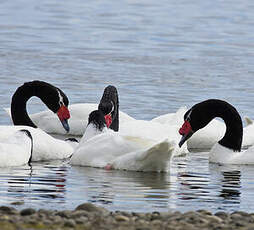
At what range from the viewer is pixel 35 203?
33.3 ft

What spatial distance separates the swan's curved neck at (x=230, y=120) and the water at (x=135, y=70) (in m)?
0.45

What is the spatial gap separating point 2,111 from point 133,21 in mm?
15122

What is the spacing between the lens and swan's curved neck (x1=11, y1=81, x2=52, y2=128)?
15.8 m

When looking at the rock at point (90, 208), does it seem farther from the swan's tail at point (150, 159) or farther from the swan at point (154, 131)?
the swan at point (154, 131)

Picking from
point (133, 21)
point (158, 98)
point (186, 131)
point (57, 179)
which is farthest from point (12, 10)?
point (57, 179)

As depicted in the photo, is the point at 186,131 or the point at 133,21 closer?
the point at 186,131

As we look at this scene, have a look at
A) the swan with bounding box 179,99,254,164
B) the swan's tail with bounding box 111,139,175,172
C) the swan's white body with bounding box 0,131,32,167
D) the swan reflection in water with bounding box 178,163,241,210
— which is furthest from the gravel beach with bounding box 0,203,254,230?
the swan with bounding box 179,99,254,164

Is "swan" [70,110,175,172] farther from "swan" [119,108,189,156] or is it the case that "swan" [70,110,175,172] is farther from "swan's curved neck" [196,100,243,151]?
"swan's curved neck" [196,100,243,151]

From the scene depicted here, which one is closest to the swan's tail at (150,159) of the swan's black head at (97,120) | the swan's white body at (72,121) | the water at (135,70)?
the water at (135,70)

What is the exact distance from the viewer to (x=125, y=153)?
41.1 ft

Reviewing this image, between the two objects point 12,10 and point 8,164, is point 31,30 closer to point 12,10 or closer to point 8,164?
point 12,10

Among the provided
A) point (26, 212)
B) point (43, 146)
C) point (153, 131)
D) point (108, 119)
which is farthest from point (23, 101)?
point (26, 212)

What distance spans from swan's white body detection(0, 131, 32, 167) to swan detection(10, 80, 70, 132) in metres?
2.31

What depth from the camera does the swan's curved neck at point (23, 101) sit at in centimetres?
1582
